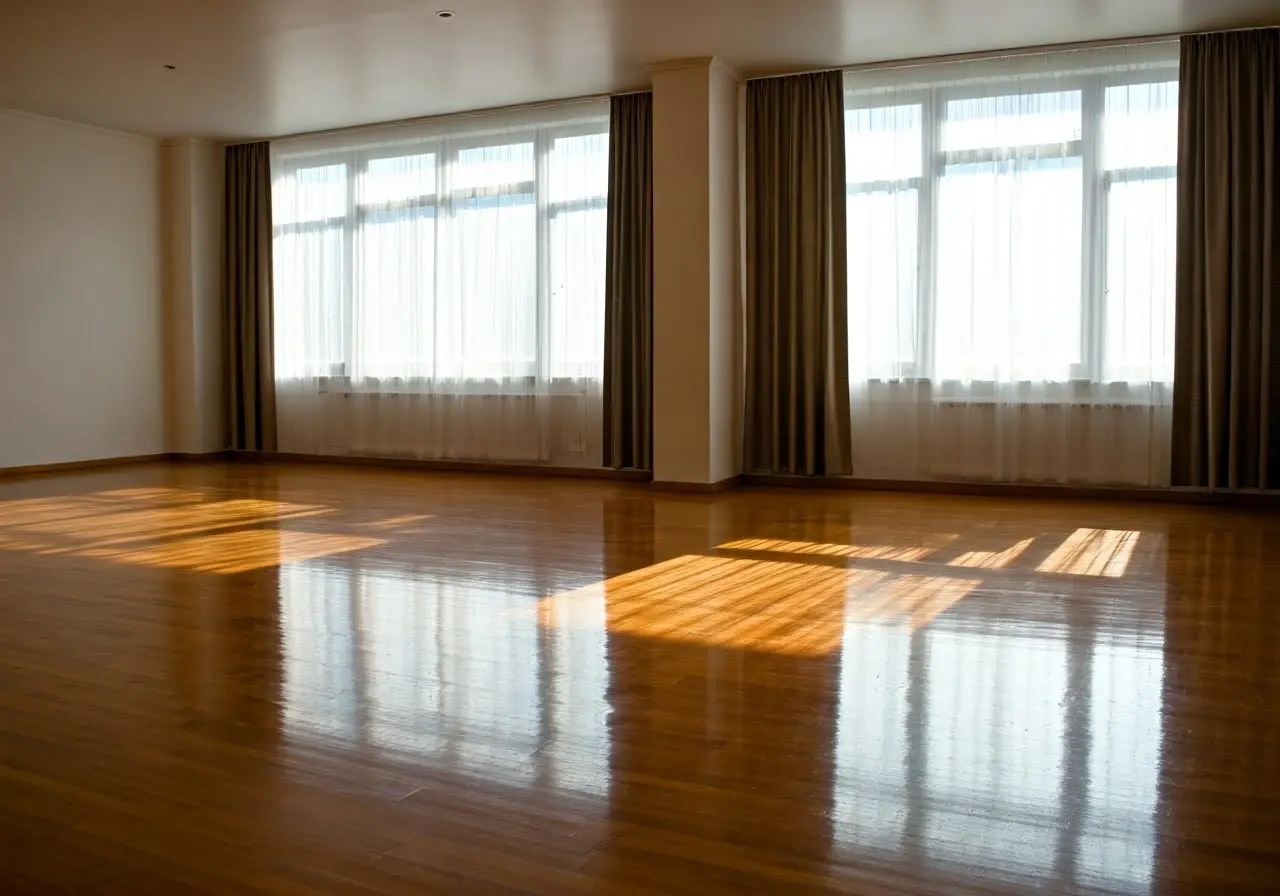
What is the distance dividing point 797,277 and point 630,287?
1335 mm

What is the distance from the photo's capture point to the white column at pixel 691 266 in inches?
309

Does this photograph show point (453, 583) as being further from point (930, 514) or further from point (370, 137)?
point (370, 137)

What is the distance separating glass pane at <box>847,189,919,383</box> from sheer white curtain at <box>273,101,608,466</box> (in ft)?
6.72

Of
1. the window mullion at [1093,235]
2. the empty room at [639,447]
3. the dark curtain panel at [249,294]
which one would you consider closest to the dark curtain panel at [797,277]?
the empty room at [639,447]

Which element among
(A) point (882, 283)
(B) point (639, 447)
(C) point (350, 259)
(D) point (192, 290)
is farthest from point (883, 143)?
(D) point (192, 290)

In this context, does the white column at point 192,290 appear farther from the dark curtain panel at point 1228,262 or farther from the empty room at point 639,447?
the dark curtain panel at point 1228,262

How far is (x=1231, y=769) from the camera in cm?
250

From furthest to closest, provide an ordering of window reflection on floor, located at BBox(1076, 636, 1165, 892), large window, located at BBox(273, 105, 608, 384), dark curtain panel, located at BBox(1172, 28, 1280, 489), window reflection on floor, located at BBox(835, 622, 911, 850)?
large window, located at BBox(273, 105, 608, 384) → dark curtain panel, located at BBox(1172, 28, 1280, 489) → window reflection on floor, located at BBox(835, 622, 911, 850) → window reflection on floor, located at BBox(1076, 636, 1165, 892)

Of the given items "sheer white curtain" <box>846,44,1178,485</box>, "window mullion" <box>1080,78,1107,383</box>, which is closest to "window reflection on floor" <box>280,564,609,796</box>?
"sheer white curtain" <box>846,44,1178,485</box>

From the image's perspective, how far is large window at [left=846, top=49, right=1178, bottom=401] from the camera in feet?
23.8

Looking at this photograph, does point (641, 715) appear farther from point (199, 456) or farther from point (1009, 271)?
point (199, 456)

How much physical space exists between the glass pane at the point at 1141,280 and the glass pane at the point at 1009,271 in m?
0.23

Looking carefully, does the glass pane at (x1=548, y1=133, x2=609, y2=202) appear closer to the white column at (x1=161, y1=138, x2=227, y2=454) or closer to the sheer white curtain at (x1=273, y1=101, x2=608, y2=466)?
the sheer white curtain at (x1=273, y1=101, x2=608, y2=466)

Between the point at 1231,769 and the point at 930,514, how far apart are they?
4.34 m
